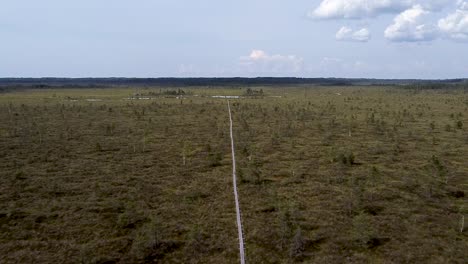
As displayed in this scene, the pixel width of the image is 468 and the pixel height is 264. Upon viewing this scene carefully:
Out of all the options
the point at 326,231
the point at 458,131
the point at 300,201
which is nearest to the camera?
the point at 326,231

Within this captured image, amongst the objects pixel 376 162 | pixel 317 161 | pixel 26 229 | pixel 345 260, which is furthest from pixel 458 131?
pixel 26 229

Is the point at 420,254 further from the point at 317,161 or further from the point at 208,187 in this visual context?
the point at 317,161

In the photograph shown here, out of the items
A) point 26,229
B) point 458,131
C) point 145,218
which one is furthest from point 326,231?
point 458,131

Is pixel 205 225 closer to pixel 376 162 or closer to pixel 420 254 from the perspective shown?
pixel 420 254

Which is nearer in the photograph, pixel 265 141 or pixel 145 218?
pixel 145 218

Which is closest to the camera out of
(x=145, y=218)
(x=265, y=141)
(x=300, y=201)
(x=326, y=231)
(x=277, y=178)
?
(x=326, y=231)

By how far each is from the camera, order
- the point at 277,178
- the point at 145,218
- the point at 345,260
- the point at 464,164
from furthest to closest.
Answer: the point at 464,164 → the point at 277,178 → the point at 145,218 → the point at 345,260
